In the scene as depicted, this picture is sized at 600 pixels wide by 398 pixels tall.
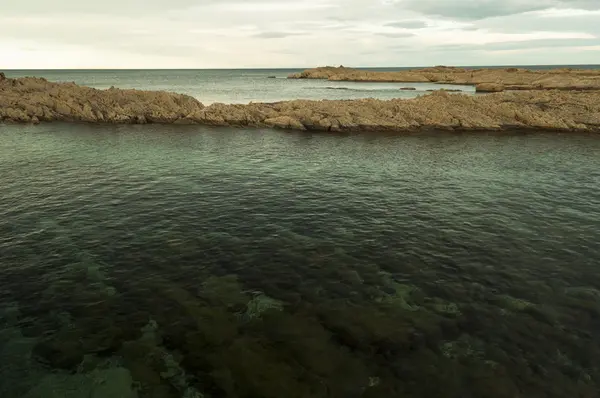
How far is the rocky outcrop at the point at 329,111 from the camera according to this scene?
66.8 metres

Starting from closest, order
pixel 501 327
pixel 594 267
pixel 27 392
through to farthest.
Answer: pixel 27 392
pixel 501 327
pixel 594 267

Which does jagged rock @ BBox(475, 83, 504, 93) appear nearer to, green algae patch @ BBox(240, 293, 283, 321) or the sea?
the sea

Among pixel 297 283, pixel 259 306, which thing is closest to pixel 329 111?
pixel 297 283

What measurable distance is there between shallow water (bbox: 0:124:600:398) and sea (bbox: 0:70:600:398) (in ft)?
0.34

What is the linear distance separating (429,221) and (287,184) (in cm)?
1460

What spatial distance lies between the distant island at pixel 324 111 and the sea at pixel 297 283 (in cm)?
2805

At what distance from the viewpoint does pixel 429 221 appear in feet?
93.0

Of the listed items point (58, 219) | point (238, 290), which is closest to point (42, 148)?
point (58, 219)

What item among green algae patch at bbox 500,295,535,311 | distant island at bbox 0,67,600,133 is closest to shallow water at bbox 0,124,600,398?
green algae patch at bbox 500,295,535,311

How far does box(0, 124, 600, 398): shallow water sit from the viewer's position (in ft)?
47.7

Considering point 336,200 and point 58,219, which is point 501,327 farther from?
point 58,219

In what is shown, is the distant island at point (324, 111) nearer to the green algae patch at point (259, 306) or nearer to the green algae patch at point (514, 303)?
the green algae patch at point (514, 303)

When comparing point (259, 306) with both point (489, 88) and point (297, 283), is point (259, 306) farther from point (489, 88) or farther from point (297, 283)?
point (489, 88)

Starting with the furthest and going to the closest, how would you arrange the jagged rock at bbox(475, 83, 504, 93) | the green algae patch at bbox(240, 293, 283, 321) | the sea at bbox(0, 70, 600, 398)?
the jagged rock at bbox(475, 83, 504, 93)
the green algae patch at bbox(240, 293, 283, 321)
the sea at bbox(0, 70, 600, 398)
